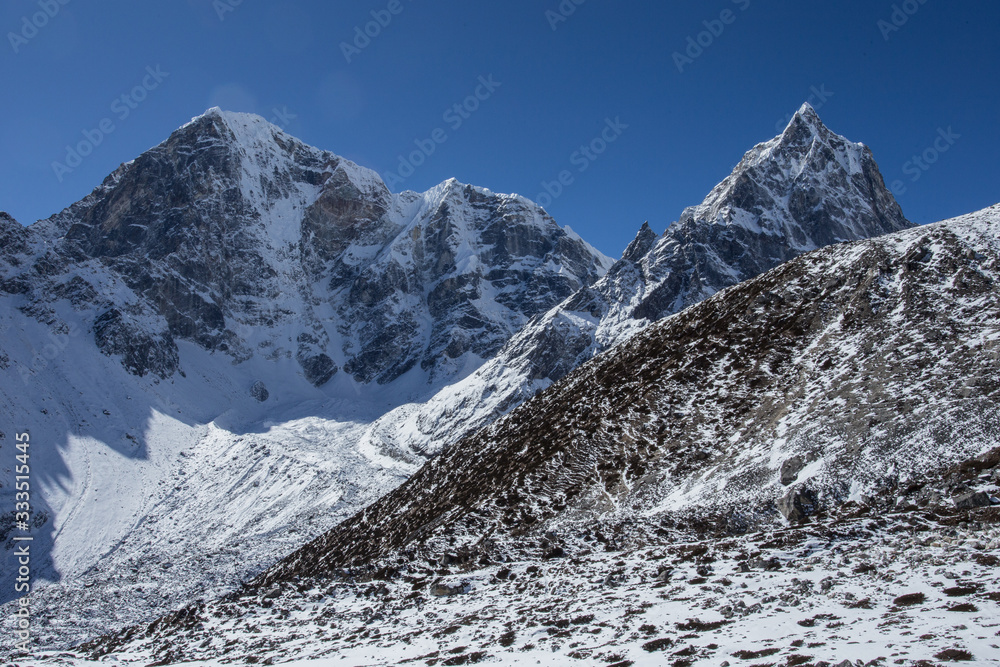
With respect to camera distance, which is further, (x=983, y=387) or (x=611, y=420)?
(x=611, y=420)

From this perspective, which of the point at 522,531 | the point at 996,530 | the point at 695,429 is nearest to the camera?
the point at 996,530

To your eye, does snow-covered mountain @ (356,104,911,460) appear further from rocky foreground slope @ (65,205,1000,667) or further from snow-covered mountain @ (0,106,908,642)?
rocky foreground slope @ (65,205,1000,667)

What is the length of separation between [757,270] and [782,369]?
121 m

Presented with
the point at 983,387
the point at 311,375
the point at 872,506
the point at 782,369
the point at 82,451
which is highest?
the point at 311,375

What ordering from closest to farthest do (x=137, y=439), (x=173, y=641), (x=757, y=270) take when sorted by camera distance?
1. (x=173, y=641)
2. (x=137, y=439)
3. (x=757, y=270)

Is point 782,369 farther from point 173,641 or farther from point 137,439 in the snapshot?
point 137,439

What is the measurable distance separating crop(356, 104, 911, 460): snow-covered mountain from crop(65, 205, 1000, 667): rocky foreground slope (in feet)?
284

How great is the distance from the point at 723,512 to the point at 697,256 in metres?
125

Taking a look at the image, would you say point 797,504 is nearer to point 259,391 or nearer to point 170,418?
point 170,418

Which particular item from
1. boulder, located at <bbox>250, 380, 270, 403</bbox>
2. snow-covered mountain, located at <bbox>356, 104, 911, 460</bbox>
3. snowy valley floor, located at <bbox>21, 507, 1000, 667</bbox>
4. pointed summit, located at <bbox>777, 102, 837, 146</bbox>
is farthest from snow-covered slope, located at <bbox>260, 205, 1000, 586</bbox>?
pointed summit, located at <bbox>777, 102, 837, 146</bbox>

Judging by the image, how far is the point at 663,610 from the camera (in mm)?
14977

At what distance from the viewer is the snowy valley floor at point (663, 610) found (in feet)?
37.8

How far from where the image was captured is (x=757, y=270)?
141m

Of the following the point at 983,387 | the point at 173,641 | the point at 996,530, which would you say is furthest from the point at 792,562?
the point at 173,641
